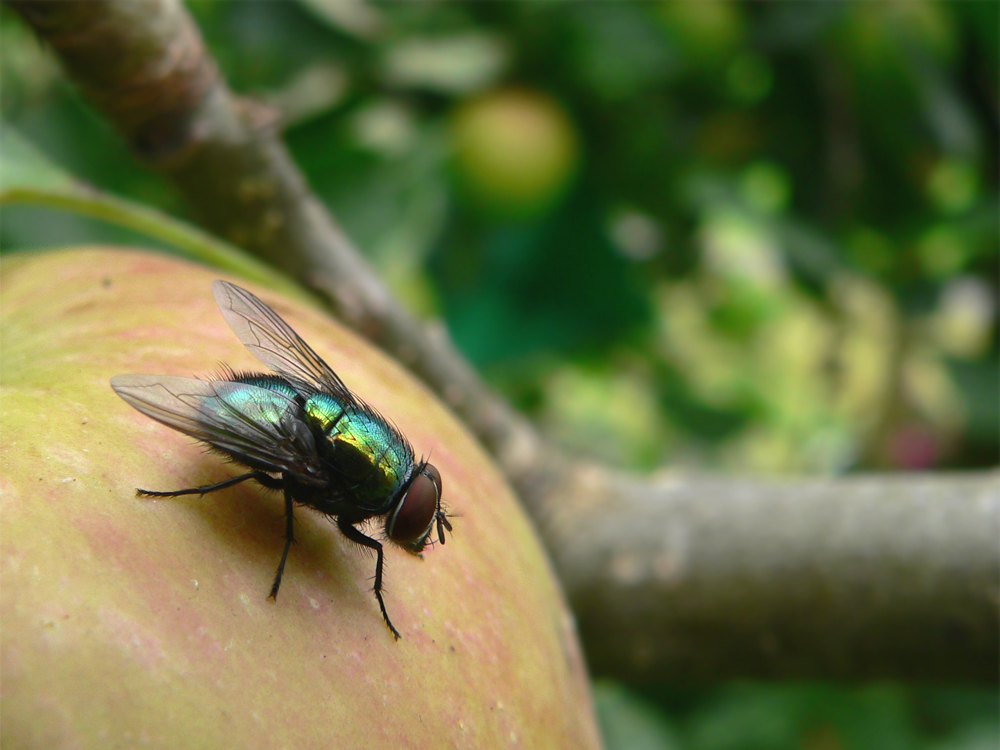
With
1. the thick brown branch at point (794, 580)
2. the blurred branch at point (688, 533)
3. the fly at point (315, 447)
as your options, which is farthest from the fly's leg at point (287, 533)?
the thick brown branch at point (794, 580)

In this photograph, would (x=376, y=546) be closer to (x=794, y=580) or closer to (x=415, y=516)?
(x=415, y=516)

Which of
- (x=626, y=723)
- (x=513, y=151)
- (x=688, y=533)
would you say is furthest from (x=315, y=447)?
(x=513, y=151)

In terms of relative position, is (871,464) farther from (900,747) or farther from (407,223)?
(407,223)

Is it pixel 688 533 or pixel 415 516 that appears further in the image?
pixel 688 533

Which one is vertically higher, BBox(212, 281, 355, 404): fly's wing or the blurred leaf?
BBox(212, 281, 355, 404): fly's wing

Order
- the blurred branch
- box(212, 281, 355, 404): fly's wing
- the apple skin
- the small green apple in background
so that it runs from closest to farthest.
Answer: the apple skin → box(212, 281, 355, 404): fly's wing → the blurred branch → the small green apple in background

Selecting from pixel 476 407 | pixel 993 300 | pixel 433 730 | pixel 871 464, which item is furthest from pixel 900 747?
pixel 433 730

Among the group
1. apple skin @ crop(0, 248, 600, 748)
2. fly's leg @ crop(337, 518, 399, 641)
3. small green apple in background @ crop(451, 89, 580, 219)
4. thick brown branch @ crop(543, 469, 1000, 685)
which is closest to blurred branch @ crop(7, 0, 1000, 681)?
thick brown branch @ crop(543, 469, 1000, 685)

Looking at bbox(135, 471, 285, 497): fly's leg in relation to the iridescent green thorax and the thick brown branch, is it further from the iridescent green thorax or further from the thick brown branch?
the thick brown branch
